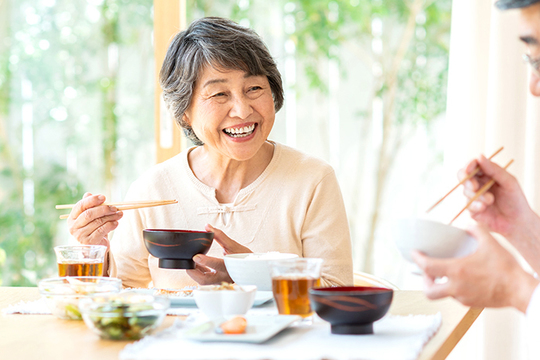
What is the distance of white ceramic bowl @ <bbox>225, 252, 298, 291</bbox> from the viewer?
1369 mm

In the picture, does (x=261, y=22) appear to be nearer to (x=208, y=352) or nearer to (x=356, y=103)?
(x=356, y=103)

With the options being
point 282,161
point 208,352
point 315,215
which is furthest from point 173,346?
point 282,161

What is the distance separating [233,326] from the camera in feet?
3.32

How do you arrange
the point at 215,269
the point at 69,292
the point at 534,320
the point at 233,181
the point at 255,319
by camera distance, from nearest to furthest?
the point at 534,320, the point at 255,319, the point at 69,292, the point at 215,269, the point at 233,181

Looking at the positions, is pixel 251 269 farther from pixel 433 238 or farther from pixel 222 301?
pixel 433 238

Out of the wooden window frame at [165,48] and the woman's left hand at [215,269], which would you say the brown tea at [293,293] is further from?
the wooden window frame at [165,48]

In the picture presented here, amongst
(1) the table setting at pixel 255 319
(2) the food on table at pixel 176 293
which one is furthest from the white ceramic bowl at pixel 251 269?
(2) the food on table at pixel 176 293

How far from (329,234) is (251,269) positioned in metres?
0.56

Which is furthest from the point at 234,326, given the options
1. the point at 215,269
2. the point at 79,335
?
the point at 215,269

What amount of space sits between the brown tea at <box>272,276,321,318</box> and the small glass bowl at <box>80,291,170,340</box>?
0.22 m

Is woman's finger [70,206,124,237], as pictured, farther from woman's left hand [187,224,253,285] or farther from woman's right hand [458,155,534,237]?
woman's right hand [458,155,534,237]

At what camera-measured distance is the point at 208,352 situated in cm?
94

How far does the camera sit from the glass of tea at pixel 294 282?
1.16 meters

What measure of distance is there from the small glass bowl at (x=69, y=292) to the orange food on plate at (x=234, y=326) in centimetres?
37
